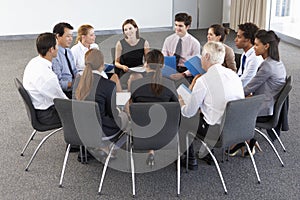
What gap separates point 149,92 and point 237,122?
0.73 metres

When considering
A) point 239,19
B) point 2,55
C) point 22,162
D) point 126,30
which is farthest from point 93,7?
point 22,162

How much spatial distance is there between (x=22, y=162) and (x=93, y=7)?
5.64 metres

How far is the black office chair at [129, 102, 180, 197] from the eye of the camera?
127 inches

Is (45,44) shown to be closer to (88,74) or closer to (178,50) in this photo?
(88,74)

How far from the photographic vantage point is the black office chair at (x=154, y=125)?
322 cm

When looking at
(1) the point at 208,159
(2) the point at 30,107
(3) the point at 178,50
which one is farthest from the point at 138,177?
(3) the point at 178,50

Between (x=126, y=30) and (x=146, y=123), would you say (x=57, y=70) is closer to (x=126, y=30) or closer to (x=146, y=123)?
(x=126, y=30)

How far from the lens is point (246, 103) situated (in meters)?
3.34

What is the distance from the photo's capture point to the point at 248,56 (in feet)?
15.0

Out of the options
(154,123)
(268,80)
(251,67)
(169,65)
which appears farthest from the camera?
(169,65)

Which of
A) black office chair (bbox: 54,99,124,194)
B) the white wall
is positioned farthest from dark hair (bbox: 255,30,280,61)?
the white wall

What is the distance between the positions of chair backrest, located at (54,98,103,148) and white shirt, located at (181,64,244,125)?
0.80 m

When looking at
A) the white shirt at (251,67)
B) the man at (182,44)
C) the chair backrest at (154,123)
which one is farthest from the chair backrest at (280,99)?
the man at (182,44)

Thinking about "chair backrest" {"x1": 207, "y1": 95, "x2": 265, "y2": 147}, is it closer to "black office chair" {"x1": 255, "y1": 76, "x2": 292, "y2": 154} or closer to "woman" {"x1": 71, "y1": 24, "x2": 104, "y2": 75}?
"black office chair" {"x1": 255, "y1": 76, "x2": 292, "y2": 154}
